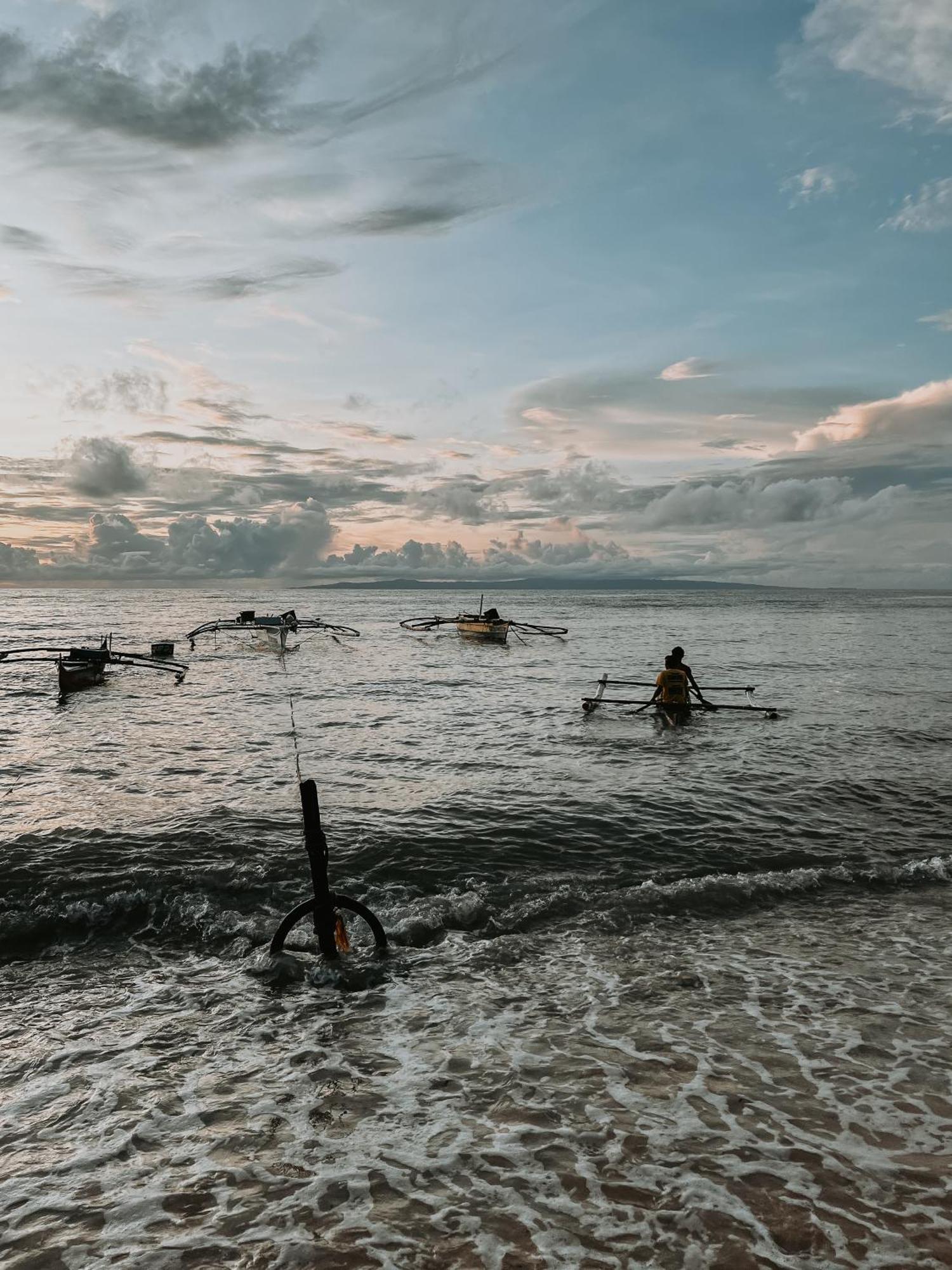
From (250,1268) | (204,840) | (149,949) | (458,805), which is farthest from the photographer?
(458,805)

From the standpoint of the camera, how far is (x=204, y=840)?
13.9 m

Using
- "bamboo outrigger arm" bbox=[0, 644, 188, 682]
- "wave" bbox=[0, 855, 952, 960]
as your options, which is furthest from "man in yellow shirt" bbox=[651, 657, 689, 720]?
"bamboo outrigger arm" bbox=[0, 644, 188, 682]

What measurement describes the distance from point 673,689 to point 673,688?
0.18ft

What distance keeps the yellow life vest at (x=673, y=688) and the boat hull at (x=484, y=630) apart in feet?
101

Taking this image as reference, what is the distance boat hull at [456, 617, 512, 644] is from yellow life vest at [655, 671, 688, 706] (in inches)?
1214

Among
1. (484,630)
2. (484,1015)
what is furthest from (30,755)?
(484,630)

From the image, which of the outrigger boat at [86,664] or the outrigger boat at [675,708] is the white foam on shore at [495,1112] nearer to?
the outrigger boat at [675,708]

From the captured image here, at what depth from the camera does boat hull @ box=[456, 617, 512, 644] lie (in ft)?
192

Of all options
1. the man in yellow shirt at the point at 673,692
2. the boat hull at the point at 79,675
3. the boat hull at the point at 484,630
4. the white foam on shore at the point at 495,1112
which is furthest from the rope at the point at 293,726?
the boat hull at the point at 484,630

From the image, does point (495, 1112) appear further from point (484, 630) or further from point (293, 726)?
point (484, 630)

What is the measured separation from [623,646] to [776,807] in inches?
1969

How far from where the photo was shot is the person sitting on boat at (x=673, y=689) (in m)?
26.3

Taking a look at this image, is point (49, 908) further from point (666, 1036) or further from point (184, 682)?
point (184, 682)

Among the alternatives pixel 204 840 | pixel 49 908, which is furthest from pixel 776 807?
pixel 49 908
